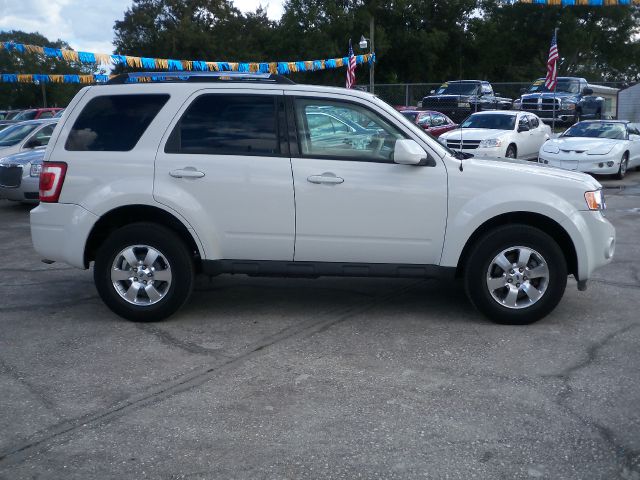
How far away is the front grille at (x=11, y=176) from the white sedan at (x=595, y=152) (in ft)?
36.4

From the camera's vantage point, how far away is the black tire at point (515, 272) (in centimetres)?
591

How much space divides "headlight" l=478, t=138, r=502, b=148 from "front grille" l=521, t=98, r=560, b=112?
1279 centimetres

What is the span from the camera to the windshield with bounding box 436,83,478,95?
31578mm

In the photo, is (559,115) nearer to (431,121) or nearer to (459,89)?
(459,89)

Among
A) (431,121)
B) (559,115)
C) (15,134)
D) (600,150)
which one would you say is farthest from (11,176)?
(559,115)

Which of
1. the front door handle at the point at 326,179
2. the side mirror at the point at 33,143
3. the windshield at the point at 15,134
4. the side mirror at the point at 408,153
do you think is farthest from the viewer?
the windshield at the point at 15,134

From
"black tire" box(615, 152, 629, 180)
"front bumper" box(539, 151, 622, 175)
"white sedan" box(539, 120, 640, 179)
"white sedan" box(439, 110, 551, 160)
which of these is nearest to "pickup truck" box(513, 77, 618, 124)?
"white sedan" box(439, 110, 551, 160)

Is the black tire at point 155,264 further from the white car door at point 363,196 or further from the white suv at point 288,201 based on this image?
the white car door at point 363,196

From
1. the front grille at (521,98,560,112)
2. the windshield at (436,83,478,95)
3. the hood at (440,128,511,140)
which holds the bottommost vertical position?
the hood at (440,128,511,140)

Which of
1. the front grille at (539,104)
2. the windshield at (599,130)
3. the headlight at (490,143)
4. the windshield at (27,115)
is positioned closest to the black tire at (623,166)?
the windshield at (599,130)

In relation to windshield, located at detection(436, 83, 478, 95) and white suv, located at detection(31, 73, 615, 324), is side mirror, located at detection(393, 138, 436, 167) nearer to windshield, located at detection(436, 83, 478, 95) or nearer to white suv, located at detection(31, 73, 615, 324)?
white suv, located at detection(31, 73, 615, 324)

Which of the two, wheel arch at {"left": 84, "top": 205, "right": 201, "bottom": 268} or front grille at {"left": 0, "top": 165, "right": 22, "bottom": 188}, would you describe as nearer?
wheel arch at {"left": 84, "top": 205, "right": 201, "bottom": 268}

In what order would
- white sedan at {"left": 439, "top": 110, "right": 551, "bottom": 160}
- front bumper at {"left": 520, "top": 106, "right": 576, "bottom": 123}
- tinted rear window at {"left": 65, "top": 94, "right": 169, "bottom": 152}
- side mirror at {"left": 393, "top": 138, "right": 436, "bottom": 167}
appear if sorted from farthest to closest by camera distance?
1. front bumper at {"left": 520, "top": 106, "right": 576, "bottom": 123}
2. white sedan at {"left": 439, "top": 110, "right": 551, "bottom": 160}
3. tinted rear window at {"left": 65, "top": 94, "right": 169, "bottom": 152}
4. side mirror at {"left": 393, "top": 138, "right": 436, "bottom": 167}

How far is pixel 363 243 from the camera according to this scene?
596 centimetres
